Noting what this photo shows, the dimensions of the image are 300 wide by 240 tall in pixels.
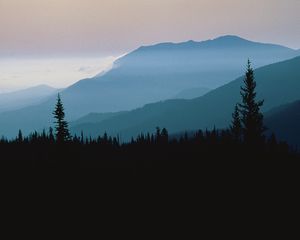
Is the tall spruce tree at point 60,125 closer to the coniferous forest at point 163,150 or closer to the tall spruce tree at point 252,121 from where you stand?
the coniferous forest at point 163,150

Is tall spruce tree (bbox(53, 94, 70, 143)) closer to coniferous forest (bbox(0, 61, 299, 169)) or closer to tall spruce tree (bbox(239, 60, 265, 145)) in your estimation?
coniferous forest (bbox(0, 61, 299, 169))

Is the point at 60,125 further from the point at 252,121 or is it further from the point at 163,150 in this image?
the point at 163,150

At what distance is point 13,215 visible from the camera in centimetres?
5562

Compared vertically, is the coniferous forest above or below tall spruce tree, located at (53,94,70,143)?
below

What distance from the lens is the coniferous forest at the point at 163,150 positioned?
60.1 meters

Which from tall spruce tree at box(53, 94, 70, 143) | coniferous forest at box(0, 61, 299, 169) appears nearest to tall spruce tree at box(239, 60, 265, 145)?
coniferous forest at box(0, 61, 299, 169)

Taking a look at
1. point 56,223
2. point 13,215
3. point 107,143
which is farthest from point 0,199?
point 107,143

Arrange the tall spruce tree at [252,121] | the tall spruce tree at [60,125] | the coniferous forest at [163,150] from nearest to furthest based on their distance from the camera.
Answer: the tall spruce tree at [252,121] → the coniferous forest at [163,150] → the tall spruce tree at [60,125]

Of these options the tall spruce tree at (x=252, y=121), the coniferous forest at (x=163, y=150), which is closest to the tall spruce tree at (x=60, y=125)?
the coniferous forest at (x=163, y=150)

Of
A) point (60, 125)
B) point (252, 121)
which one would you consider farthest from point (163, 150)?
point (252, 121)

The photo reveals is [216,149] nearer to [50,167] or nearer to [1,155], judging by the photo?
[50,167]

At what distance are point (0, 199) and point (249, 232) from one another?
107 feet

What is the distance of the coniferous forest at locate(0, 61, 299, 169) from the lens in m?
60.1

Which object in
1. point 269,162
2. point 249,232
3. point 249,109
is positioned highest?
point 249,109
